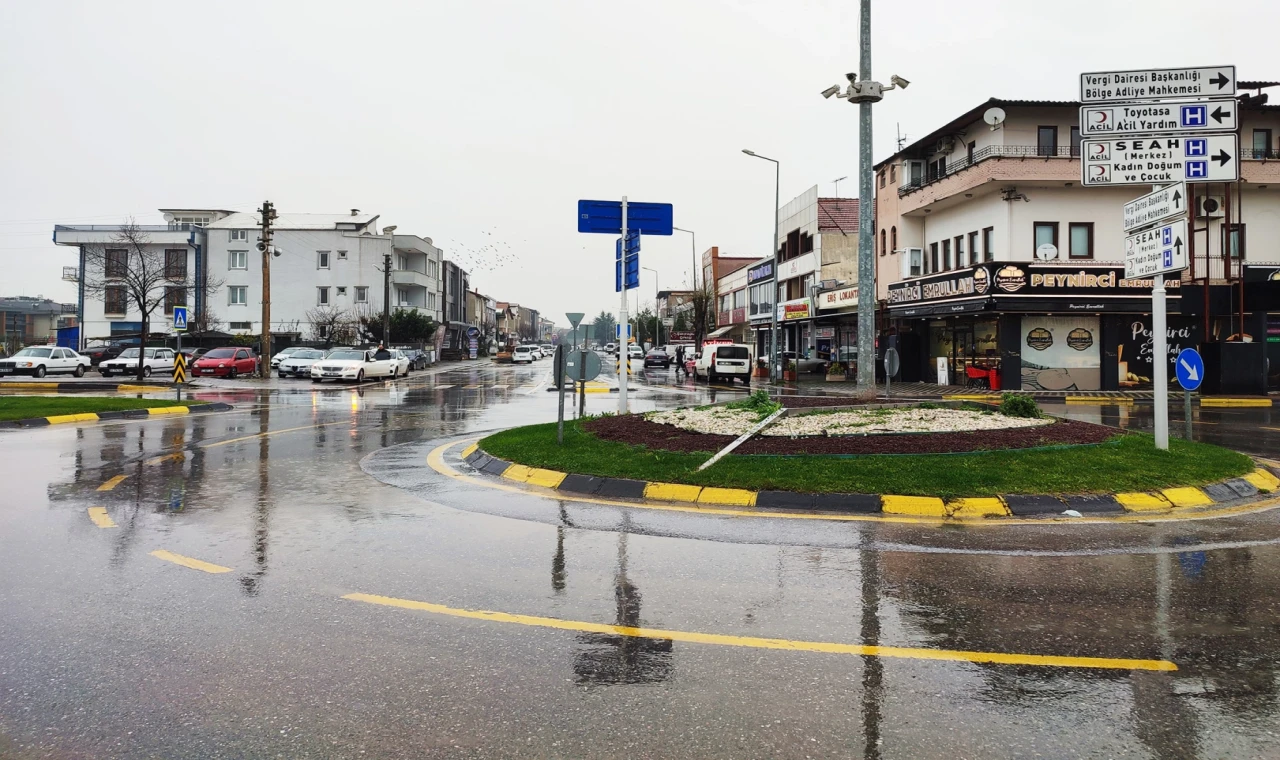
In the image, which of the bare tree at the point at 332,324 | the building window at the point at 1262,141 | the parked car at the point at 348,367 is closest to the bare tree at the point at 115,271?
the bare tree at the point at 332,324

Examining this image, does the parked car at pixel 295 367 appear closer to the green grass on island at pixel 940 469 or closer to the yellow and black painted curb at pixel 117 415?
the yellow and black painted curb at pixel 117 415

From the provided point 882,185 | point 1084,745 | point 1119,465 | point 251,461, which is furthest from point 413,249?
point 1084,745

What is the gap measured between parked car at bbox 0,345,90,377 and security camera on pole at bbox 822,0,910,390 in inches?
1643

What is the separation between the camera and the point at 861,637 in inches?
183

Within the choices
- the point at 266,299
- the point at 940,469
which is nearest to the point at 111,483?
the point at 940,469

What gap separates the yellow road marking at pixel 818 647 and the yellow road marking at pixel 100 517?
4.26 m

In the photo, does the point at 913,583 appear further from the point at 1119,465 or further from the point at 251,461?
the point at 251,461

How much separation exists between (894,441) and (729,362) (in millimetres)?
29067

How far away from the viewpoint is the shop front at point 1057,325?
3191cm

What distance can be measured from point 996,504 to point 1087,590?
2916 mm

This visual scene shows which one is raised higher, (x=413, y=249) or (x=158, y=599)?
(x=413, y=249)

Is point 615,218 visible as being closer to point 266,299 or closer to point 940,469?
point 940,469

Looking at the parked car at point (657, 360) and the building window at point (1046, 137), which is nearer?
the building window at point (1046, 137)

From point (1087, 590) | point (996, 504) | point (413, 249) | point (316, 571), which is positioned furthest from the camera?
point (413, 249)
